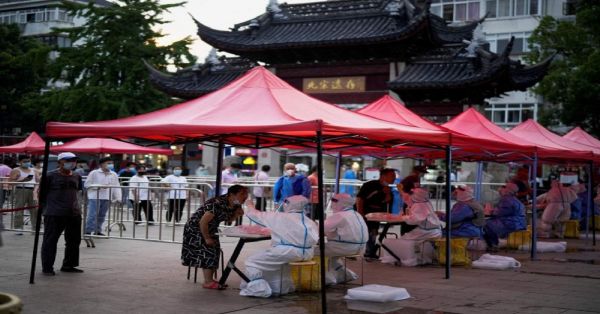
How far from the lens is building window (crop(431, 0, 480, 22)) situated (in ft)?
163

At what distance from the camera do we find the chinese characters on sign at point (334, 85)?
2950cm

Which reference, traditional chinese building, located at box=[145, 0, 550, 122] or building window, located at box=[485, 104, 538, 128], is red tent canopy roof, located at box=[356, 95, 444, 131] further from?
building window, located at box=[485, 104, 538, 128]

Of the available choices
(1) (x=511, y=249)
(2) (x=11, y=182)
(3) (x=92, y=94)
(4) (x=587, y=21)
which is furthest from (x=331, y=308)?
(3) (x=92, y=94)

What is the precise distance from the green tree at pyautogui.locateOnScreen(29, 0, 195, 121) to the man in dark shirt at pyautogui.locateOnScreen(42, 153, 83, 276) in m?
25.5

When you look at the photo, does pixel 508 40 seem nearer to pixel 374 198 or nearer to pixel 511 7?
pixel 511 7

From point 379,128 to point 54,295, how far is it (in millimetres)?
4475

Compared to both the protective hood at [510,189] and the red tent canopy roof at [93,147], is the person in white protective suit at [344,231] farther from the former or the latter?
the red tent canopy roof at [93,147]

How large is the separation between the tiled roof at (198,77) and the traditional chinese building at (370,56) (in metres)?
0.06

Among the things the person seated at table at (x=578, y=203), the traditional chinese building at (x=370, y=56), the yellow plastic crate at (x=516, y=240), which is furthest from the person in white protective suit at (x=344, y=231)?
the traditional chinese building at (x=370, y=56)

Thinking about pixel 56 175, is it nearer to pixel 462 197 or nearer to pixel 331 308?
pixel 331 308

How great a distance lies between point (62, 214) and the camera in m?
10.9

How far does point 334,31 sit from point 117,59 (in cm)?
1220

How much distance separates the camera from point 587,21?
29078 mm

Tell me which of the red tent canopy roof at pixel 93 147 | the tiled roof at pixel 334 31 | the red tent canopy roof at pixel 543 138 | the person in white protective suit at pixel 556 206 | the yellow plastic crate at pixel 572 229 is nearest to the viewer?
the red tent canopy roof at pixel 543 138
